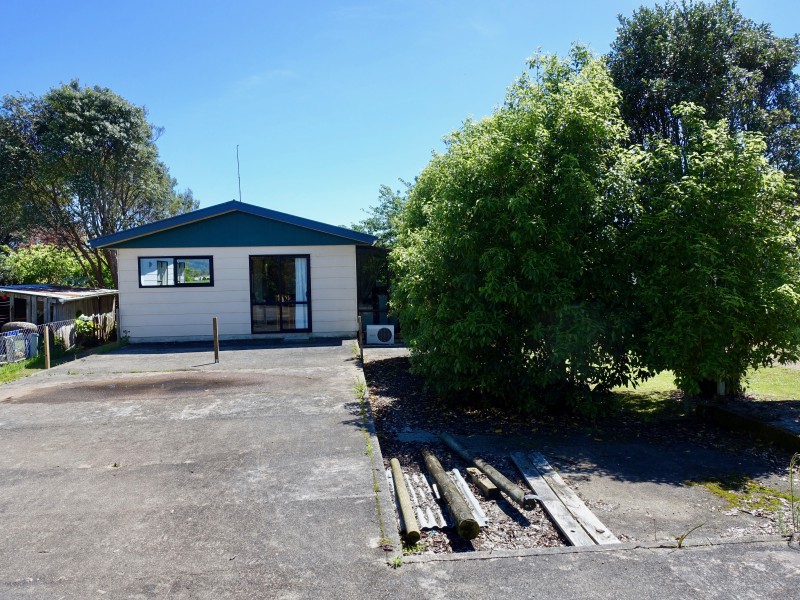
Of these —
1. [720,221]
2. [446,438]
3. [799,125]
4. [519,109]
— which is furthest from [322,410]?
[799,125]

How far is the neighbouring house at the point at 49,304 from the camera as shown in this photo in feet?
44.9

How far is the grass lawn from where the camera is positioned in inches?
387

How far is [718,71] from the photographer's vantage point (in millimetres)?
15156

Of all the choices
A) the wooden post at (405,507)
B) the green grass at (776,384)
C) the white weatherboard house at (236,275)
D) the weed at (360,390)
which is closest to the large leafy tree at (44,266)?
the white weatherboard house at (236,275)

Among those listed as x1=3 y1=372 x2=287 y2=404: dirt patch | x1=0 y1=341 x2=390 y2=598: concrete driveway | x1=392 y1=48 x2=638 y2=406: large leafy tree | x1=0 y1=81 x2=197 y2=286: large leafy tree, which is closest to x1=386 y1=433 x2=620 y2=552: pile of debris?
x1=0 y1=341 x2=390 y2=598: concrete driveway

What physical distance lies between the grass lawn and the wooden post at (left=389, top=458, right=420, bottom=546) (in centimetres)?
772

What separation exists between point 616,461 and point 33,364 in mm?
10874

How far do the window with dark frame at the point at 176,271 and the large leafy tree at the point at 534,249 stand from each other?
8171 millimetres

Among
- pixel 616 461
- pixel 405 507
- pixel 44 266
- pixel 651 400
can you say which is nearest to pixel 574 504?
pixel 405 507

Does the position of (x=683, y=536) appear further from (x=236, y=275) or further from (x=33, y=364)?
(x=236, y=275)

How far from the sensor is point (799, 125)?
49.9ft

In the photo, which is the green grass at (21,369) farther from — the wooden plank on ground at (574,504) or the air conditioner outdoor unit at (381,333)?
the wooden plank on ground at (574,504)

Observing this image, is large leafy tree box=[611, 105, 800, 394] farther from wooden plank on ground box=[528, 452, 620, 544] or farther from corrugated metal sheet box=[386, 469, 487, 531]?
corrugated metal sheet box=[386, 469, 487, 531]

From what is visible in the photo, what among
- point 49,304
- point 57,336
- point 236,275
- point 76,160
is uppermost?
point 76,160
